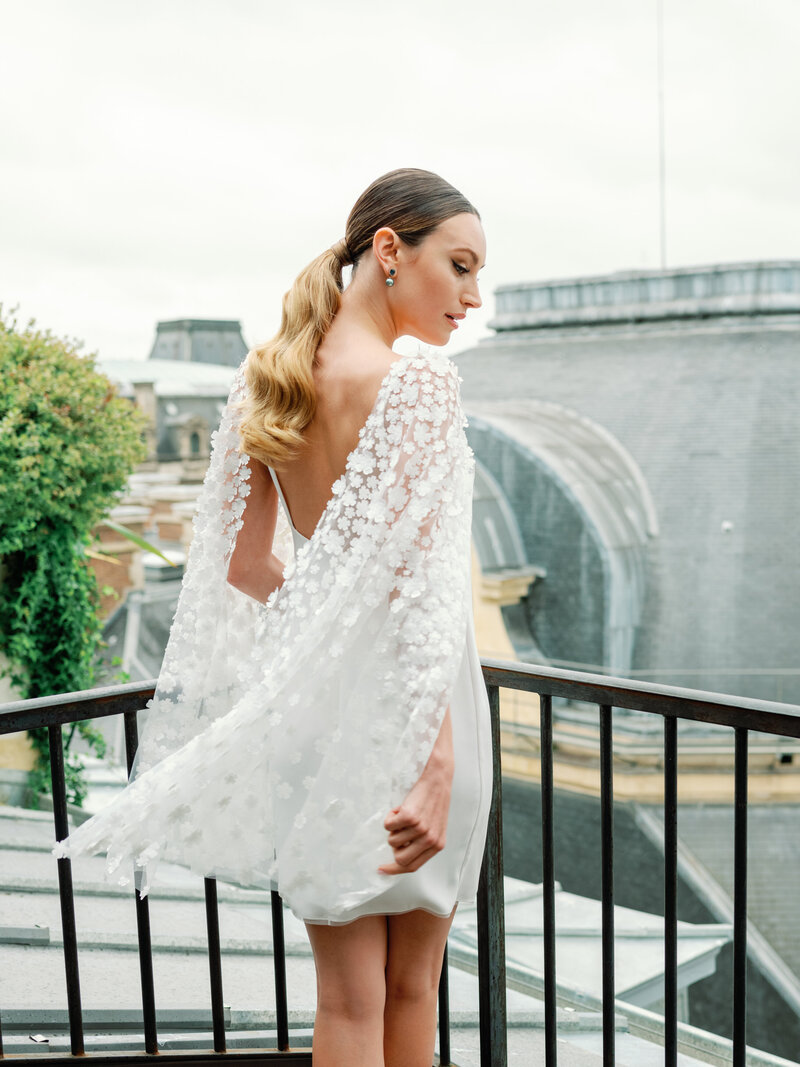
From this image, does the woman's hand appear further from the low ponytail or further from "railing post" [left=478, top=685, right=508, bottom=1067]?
"railing post" [left=478, top=685, right=508, bottom=1067]

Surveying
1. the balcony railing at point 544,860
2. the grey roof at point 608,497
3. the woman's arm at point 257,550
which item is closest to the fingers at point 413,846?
Answer: the balcony railing at point 544,860

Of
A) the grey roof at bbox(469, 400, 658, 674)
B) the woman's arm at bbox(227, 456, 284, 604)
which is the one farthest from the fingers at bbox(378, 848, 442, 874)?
the grey roof at bbox(469, 400, 658, 674)

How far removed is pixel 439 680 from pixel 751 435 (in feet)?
36.7

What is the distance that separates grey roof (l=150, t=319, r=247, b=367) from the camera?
18953 millimetres

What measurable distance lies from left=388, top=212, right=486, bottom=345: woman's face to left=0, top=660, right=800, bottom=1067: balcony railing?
2.09 ft

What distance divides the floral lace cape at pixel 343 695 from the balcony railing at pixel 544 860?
0.35 m

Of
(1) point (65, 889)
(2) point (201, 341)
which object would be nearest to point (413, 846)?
(1) point (65, 889)

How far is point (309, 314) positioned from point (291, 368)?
12cm

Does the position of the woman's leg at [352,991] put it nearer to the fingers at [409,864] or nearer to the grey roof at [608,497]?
the fingers at [409,864]

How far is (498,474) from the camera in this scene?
463 inches

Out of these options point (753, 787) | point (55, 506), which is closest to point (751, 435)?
point (753, 787)

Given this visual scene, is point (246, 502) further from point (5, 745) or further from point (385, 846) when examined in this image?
point (5, 745)

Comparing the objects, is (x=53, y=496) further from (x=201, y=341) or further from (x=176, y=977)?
(x=201, y=341)

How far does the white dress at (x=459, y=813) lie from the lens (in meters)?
1.30
